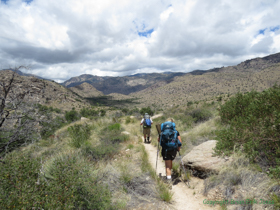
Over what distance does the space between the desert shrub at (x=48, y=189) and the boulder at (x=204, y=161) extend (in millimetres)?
3308

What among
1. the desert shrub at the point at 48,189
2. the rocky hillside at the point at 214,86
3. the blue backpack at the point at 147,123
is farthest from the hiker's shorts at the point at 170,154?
the rocky hillside at the point at 214,86

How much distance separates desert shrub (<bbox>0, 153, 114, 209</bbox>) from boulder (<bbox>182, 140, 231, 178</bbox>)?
3308mm

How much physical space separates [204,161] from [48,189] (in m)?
4.69

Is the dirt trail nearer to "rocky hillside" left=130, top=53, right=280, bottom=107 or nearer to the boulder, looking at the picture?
the boulder

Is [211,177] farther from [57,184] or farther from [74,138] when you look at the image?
[74,138]

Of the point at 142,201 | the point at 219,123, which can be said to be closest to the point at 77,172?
the point at 142,201

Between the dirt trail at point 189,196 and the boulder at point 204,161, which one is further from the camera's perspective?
the boulder at point 204,161

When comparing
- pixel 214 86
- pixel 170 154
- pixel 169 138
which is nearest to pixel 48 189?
pixel 169 138

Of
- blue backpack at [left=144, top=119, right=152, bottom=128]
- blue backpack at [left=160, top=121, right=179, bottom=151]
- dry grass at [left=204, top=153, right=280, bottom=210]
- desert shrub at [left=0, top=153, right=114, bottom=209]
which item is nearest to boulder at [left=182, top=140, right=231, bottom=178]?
dry grass at [left=204, top=153, right=280, bottom=210]

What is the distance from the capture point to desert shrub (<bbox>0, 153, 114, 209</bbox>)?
90.6 inches

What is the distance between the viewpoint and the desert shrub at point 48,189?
230 cm

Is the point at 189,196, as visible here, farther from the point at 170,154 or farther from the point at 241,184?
the point at 241,184

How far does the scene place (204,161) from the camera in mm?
5055

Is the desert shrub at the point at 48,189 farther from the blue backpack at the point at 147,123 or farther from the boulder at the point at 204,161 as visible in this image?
the blue backpack at the point at 147,123
